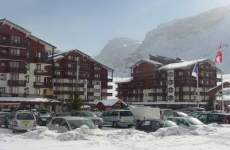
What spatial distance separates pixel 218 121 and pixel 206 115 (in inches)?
53.6

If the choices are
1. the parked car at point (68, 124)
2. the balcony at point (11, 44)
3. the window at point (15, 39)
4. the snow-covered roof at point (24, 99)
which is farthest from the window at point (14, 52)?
the parked car at point (68, 124)

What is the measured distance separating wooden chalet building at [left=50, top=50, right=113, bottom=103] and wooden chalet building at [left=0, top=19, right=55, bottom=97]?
12.3 meters

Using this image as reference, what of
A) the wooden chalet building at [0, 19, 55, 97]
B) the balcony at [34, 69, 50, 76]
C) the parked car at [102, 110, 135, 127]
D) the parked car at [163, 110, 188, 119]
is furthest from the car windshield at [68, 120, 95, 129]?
the balcony at [34, 69, 50, 76]

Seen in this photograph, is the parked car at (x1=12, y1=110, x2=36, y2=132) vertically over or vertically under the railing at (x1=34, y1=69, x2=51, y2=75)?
under

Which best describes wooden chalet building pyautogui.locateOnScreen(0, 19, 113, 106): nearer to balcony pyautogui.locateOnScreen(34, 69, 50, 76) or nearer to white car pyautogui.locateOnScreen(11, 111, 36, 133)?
balcony pyautogui.locateOnScreen(34, 69, 50, 76)

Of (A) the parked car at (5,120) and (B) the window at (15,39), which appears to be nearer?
(A) the parked car at (5,120)

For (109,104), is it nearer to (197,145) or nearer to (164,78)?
(164,78)

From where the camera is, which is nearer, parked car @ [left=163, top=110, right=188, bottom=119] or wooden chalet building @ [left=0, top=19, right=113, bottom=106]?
parked car @ [left=163, top=110, right=188, bottom=119]

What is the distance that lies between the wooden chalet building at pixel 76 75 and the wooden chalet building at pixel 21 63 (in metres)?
12.3

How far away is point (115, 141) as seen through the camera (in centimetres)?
2356

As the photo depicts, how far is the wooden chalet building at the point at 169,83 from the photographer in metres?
119

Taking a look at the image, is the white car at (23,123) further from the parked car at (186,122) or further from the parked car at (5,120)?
the parked car at (186,122)

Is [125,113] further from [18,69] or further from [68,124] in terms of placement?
[18,69]

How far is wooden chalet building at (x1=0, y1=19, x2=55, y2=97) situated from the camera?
3440 inches
